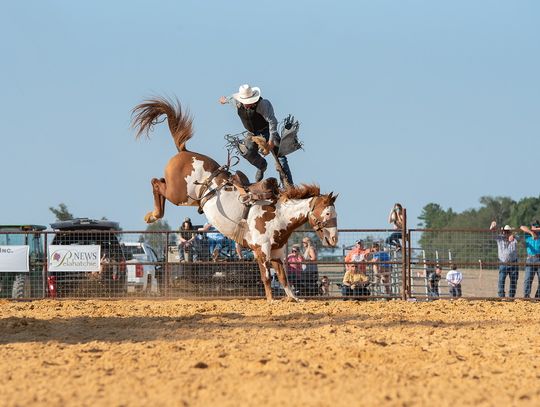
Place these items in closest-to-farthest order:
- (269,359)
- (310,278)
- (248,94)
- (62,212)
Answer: (269,359), (248,94), (310,278), (62,212)

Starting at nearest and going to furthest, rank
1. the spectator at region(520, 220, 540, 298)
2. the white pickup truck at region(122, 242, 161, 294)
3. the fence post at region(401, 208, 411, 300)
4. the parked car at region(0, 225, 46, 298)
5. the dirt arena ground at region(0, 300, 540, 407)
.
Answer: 1. the dirt arena ground at region(0, 300, 540, 407)
2. the fence post at region(401, 208, 411, 300)
3. the spectator at region(520, 220, 540, 298)
4. the white pickup truck at region(122, 242, 161, 294)
5. the parked car at region(0, 225, 46, 298)

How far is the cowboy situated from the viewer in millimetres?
15117

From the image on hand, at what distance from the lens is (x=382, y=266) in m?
17.6

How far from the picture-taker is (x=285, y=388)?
647 centimetres

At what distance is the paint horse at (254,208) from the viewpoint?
1515cm

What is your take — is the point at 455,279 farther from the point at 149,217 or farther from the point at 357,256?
the point at 149,217

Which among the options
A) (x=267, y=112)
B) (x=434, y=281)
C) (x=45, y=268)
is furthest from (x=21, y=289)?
(x=434, y=281)

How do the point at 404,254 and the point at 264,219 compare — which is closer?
the point at 264,219

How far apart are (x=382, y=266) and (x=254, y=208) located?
3.45 meters

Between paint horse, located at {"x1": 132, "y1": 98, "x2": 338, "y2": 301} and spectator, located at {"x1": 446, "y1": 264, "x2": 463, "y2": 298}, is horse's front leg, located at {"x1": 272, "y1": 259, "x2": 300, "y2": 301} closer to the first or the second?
paint horse, located at {"x1": 132, "y1": 98, "x2": 338, "y2": 301}

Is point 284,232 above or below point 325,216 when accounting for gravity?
below

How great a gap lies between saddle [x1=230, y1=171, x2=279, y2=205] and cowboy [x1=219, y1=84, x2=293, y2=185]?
0.32 m

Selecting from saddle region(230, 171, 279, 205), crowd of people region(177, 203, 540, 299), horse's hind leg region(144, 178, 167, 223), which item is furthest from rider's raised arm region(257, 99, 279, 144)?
crowd of people region(177, 203, 540, 299)

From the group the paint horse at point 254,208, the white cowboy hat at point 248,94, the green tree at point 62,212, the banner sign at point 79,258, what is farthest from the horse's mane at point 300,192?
the green tree at point 62,212
